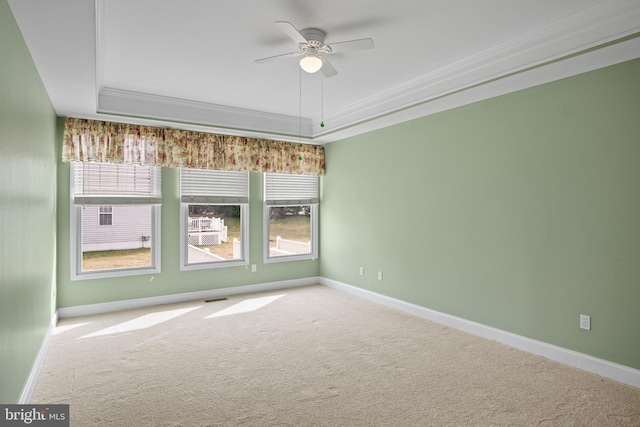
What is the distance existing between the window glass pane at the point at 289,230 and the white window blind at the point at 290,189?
Answer: 0.41 ft

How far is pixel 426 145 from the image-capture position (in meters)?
4.63

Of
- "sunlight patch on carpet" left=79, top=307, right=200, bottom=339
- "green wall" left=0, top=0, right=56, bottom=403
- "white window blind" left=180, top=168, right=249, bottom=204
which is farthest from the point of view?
"white window blind" left=180, top=168, right=249, bottom=204

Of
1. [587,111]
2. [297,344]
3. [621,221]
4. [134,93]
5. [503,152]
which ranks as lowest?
[297,344]

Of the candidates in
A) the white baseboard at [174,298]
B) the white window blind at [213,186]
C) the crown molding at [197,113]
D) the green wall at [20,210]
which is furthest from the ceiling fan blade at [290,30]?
the white baseboard at [174,298]

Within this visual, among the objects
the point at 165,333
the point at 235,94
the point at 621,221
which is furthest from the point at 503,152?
the point at 165,333

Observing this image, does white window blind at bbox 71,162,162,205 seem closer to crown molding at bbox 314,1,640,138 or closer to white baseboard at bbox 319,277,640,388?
crown molding at bbox 314,1,640,138

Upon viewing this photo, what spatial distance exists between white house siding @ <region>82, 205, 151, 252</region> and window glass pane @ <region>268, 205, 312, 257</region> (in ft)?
6.29

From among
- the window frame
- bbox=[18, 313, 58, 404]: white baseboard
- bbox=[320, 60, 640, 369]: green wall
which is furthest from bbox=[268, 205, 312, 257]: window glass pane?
bbox=[18, 313, 58, 404]: white baseboard

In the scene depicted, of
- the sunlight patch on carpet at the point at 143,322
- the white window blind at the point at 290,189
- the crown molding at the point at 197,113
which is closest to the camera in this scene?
the sunlight patch on carpet at the point at 143,322

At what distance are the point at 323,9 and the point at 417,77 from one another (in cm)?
168

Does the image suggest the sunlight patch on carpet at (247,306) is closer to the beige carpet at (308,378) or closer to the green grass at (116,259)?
the beige carpet at (308,378)

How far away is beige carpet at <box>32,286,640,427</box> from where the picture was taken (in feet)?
8.25

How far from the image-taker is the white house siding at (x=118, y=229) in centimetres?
486

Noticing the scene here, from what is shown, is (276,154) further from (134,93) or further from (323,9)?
(323,9)
